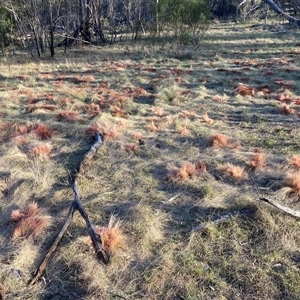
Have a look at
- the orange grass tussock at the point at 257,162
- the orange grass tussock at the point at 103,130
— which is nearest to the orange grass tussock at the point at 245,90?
the orange grass tussock at the point at 103,130

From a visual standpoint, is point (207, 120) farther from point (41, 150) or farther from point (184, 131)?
point (41, 150)

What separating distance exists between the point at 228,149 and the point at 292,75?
7.64 metres

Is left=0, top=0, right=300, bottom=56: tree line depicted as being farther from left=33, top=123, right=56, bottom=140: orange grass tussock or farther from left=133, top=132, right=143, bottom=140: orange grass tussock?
left=133, top=132, right=143, bottom=140: orange grass tussock

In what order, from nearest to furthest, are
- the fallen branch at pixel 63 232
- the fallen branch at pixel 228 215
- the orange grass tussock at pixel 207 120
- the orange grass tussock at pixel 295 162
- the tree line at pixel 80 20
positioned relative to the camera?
1. the fallen branch at pixel 63 232
2. the fallen branch at pixel 228 215
3. the orange grass tussock at pixel 295 162
4. the orange grass tussock at pixel 207 120
5. the tree line at pixel 80 20

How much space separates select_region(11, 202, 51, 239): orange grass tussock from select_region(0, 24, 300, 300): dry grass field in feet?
0.05

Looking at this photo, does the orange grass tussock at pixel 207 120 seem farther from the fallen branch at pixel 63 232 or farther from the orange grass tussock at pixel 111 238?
the orange grass tussock at pixel 111 238

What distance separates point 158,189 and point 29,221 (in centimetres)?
178

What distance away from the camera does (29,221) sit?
4094mm

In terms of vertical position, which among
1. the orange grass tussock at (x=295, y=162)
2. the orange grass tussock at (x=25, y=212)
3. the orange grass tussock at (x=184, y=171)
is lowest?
the orange grass tussock at (x=25, y=212)

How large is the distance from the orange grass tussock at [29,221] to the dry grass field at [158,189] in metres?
0.02

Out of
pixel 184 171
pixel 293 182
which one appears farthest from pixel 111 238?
pixel 293 182

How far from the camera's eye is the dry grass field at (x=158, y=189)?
3.36 metres

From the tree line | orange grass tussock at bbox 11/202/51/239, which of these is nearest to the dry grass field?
orange grass tussock at bbox 11/202/51/239

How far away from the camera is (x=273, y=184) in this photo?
477 cm
